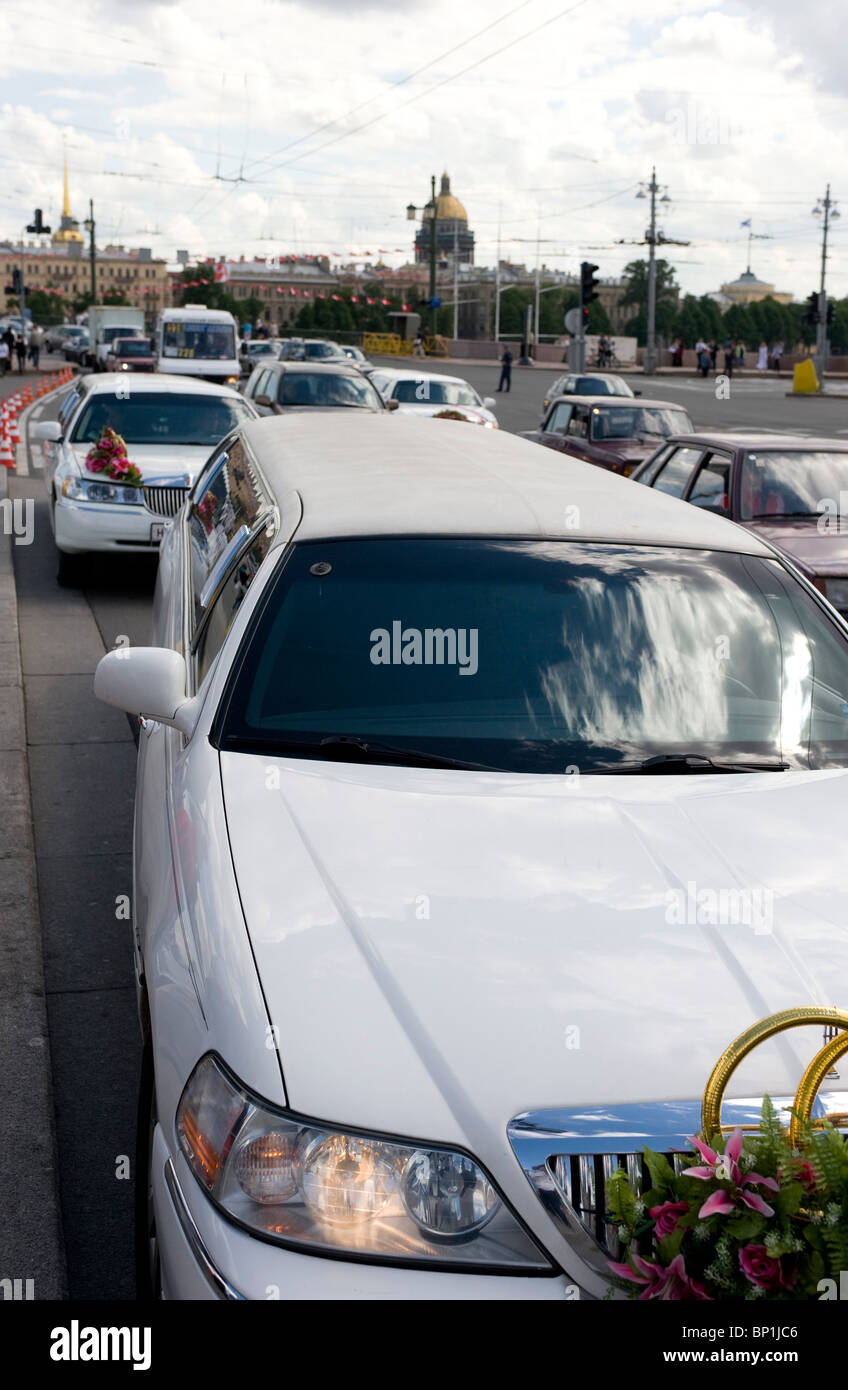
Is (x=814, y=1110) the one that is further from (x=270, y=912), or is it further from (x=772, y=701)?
(x=772, y=701)

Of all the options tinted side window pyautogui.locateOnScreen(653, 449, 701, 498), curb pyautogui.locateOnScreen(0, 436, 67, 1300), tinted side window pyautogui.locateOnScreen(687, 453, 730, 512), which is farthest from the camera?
tinted side window pyautogui.locateOnScreen(653, 449, 701, 498)

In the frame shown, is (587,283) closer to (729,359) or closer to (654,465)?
(654,465)

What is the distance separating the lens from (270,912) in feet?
8.70

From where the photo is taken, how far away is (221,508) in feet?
17.9

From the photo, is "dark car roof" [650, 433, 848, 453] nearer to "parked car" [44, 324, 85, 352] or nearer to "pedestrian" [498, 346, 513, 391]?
"pedestrian" [498, 346, 513, 391]

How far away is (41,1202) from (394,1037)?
5.05ft

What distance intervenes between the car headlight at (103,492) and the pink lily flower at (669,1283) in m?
9.75

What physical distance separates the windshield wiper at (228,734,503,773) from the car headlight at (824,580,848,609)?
6.20 metres

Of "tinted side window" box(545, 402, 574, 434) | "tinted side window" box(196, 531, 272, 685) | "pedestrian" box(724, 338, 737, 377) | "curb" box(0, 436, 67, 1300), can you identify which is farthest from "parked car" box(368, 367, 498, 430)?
"pedestrian" box(724, 338, 737, 377)

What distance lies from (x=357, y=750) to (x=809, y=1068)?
4.85 ft

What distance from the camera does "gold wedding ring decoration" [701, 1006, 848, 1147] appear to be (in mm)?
2035

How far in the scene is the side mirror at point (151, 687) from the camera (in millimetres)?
3570

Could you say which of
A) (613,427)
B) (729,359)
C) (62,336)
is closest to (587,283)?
(613,427)

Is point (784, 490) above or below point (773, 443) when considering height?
below
